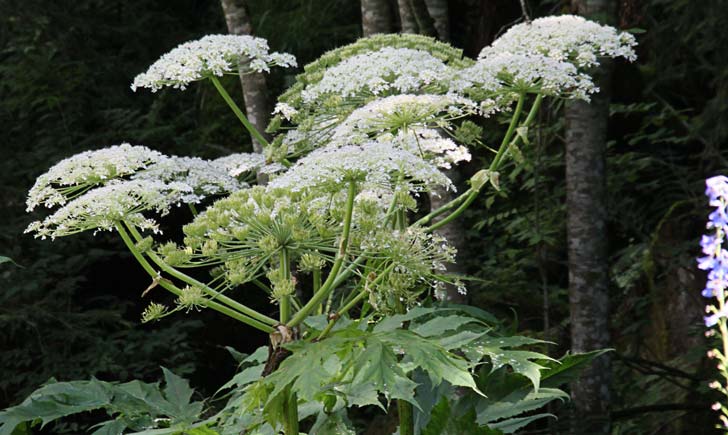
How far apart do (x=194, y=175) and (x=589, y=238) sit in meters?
2.00

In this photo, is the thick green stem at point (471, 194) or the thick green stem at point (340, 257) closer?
the thick green stem at point (340, 257)

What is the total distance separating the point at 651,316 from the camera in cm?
584

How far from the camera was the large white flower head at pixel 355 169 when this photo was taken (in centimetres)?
220

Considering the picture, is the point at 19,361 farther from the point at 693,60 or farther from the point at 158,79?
the point at 693,60

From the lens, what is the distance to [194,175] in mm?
2928

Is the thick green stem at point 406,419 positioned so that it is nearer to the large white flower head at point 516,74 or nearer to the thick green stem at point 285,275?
the thick green stem at point 285,275

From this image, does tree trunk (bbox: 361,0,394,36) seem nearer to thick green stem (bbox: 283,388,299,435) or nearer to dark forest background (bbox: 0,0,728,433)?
dark forest background (bbox: 0,0,728,433)

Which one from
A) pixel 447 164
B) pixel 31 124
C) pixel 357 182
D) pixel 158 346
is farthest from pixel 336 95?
pixel 31 124

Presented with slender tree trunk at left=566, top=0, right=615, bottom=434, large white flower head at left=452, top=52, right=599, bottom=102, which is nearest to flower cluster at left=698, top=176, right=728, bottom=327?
large white flower head at left=452, top=52, right=599, bottom=102

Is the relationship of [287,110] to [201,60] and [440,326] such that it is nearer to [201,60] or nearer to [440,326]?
[201,60]

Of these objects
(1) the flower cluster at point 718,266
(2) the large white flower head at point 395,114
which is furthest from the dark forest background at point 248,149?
(1) the flower cluster at point 718,266

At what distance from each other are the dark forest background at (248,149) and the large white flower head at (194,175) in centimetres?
240

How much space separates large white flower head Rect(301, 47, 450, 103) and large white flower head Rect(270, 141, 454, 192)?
1.58 feet

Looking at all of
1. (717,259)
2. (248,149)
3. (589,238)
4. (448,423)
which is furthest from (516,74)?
(248,149)
